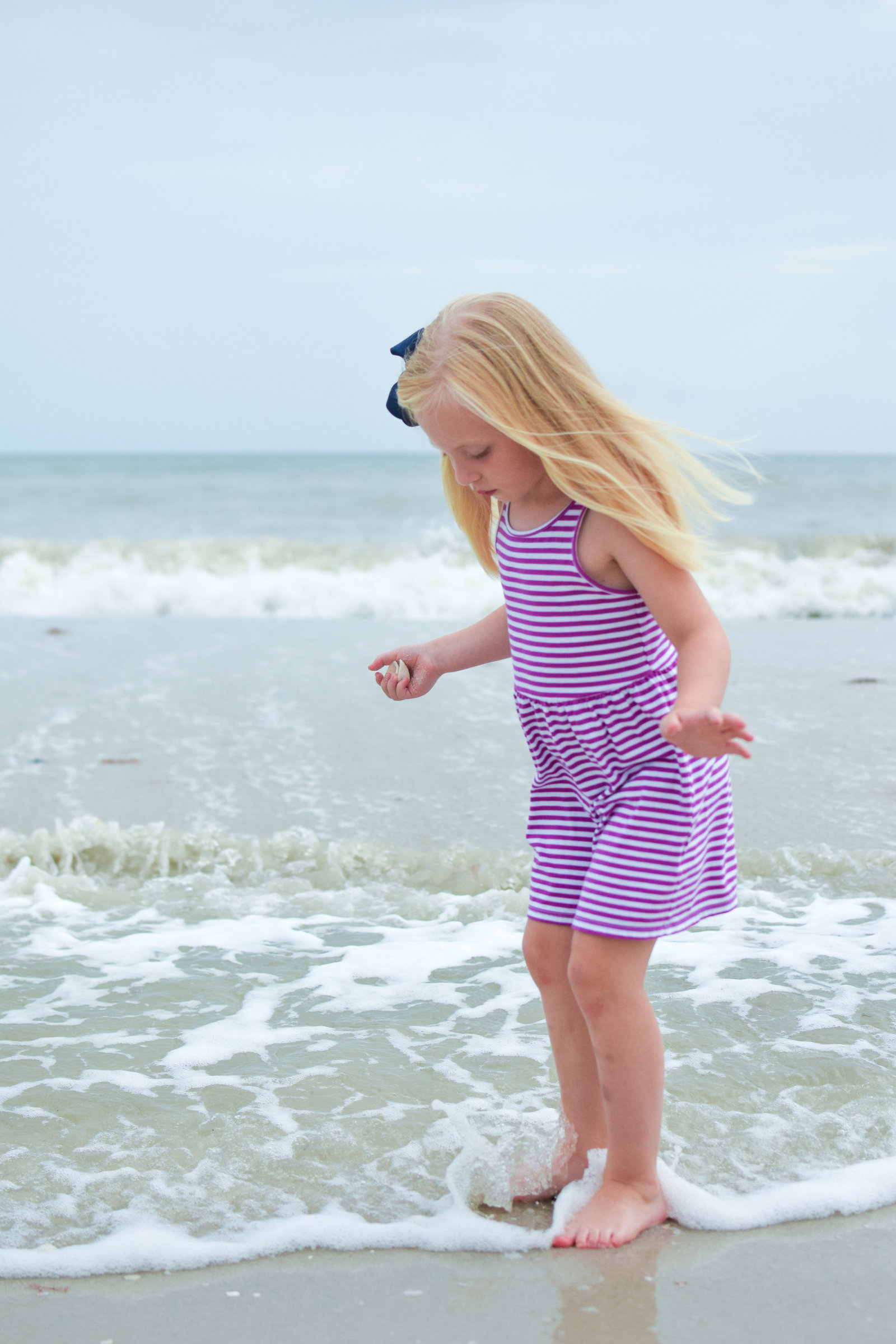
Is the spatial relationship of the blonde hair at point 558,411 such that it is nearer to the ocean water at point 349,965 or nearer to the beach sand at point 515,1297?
the ocean water at point 349,965

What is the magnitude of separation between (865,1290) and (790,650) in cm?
585

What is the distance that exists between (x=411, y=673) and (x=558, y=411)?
597mm

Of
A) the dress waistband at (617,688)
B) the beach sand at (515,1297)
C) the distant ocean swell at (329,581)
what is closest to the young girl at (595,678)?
the dress waistband at (617,688)

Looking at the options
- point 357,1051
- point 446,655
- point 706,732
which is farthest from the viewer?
point 357,1051

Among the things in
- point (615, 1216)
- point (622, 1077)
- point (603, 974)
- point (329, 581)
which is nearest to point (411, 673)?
point (603, 974)

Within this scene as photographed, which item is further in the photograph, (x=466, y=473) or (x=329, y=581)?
(x=329, y=581)

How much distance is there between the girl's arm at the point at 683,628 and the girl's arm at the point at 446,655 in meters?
0.37

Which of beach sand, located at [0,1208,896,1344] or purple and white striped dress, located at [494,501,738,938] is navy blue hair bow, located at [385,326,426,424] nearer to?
purple and white striped dress, located at [494,501,738,938]

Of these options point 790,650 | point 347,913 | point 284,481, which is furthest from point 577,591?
point 284,481

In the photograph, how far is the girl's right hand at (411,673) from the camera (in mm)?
2279

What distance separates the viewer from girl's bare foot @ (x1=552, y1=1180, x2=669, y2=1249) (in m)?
1.89

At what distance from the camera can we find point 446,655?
229 cm

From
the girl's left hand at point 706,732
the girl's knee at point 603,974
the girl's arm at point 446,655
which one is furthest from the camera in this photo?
the girl's arm at point 446,655

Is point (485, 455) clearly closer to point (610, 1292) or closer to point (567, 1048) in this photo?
point (567, 1048)
